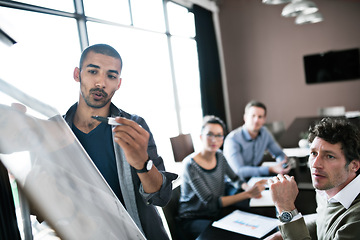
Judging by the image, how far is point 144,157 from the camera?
32.9 inches

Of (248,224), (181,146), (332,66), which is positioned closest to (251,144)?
(181,146)

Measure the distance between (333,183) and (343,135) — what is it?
6.7 inches

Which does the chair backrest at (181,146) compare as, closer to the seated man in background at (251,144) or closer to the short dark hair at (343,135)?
the seated man in background at (251,144)

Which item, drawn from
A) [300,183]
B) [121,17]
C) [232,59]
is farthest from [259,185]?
[232,59]

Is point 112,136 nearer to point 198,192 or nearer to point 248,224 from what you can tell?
point 248,224

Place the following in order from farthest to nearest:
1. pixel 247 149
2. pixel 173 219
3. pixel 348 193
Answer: pixel 247 149
pixel 173 219
pixel 348 193

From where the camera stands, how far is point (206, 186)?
1.78 metres

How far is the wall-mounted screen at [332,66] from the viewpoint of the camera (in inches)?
195

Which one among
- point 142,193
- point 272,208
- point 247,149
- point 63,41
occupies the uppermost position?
point 63,41

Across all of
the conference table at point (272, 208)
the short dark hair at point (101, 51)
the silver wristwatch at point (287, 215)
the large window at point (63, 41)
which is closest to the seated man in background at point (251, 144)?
the conference table at point (272, 208)

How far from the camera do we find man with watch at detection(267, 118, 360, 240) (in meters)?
0.96

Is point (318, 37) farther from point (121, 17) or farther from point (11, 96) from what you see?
point (11, 96)

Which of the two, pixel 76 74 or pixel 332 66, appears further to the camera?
pixel 332 66

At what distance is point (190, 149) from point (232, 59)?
4052mm
